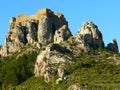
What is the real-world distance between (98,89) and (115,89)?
17.8 feet

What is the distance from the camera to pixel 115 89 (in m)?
196

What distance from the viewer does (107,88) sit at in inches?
7707

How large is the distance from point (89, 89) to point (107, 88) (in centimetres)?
639

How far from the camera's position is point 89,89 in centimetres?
19925

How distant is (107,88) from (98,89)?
3255 mm

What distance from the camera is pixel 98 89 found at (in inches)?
7781

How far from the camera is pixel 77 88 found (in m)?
200

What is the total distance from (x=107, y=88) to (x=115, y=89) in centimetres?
244

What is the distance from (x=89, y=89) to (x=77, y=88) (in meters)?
3.76

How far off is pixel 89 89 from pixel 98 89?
10.3 ft

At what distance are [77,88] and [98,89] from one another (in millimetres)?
6774
